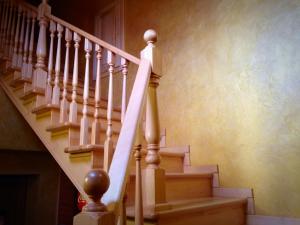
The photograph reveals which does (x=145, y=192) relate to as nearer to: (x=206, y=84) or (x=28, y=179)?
(x=206, y=84)

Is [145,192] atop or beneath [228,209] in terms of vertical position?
atop

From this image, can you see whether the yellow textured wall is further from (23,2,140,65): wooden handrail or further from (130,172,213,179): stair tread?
(23,2,140,65): wooden handrail

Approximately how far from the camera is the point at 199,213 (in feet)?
5.05

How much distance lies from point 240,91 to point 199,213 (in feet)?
3.71

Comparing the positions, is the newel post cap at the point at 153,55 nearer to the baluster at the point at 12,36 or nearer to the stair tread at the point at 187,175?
the stair tread at the point at 187,175

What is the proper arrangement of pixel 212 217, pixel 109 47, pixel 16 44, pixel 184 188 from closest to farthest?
pixel 212 217, pixel 109 47, pixel 184 188, pixel 16 44

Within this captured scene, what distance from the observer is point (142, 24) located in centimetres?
336

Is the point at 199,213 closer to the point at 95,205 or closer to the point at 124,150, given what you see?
→ the point at 124,150

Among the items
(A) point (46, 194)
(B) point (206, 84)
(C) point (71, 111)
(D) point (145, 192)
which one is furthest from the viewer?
(A) point (46, 194)

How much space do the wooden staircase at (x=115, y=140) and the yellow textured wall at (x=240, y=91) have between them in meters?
0.17

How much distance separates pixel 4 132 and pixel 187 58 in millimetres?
1874

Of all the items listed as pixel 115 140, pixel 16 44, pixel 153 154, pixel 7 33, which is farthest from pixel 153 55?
pixel 7 33

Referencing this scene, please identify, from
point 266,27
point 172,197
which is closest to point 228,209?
point 172,197

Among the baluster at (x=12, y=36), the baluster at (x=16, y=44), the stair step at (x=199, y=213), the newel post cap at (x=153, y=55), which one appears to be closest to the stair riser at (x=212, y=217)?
the stair step at (x=199, y=213)
